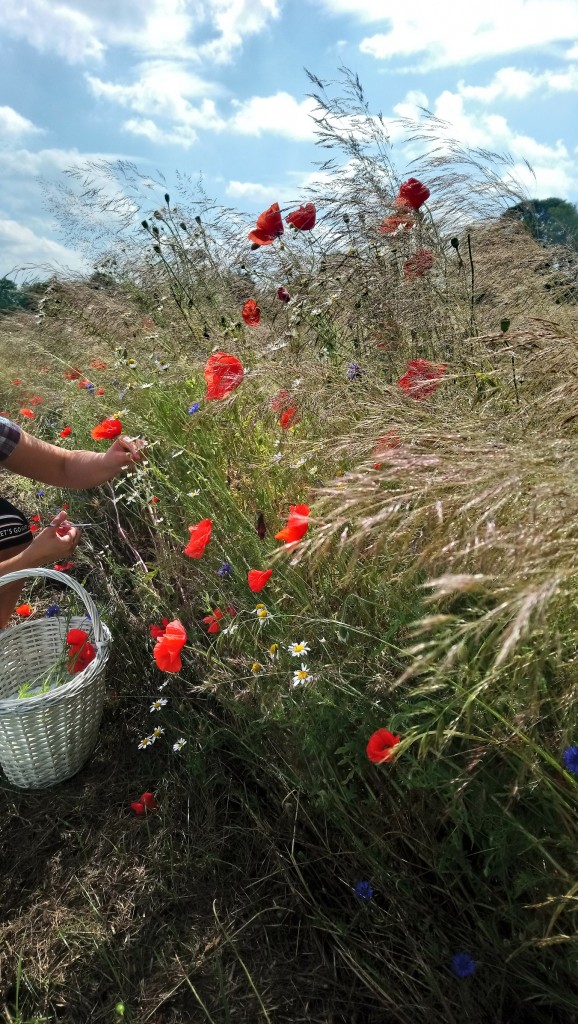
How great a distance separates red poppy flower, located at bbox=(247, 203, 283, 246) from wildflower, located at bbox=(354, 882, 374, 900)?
1779mm

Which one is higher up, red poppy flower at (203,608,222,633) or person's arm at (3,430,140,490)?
person's arm at (3,430,140,490)

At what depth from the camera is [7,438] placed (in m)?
2.57

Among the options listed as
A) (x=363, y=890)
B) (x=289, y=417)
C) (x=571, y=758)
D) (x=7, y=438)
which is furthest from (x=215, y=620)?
(x=7, y=438)

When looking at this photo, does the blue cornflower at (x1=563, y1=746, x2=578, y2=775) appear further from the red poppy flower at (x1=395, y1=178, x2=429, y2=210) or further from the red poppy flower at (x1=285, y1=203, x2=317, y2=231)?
the red poppy flower at (x1=285, y1=203, x2=317, y2=231)

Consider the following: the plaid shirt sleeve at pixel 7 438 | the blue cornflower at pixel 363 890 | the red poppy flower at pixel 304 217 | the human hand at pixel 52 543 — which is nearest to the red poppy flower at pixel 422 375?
the red poppy flower at pixel 304 217

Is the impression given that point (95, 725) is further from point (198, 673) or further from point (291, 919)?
point (291, 919)

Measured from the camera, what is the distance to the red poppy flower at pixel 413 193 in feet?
6.41

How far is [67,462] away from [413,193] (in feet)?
5.02

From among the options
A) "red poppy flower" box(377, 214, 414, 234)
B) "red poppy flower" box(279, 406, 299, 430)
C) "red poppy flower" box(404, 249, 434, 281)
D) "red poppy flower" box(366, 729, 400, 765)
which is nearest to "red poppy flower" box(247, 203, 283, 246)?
"red poppy flower" box(377, 214, 414, 234)

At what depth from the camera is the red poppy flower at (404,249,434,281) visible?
6.63 ft

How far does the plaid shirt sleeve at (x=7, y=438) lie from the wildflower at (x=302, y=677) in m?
1.56

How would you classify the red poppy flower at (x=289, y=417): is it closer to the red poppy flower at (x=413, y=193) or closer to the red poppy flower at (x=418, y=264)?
Result: the red poppy flower at (x=418, y=264)

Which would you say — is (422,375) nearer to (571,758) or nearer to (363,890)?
(571,758)

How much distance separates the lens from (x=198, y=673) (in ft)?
7.05
